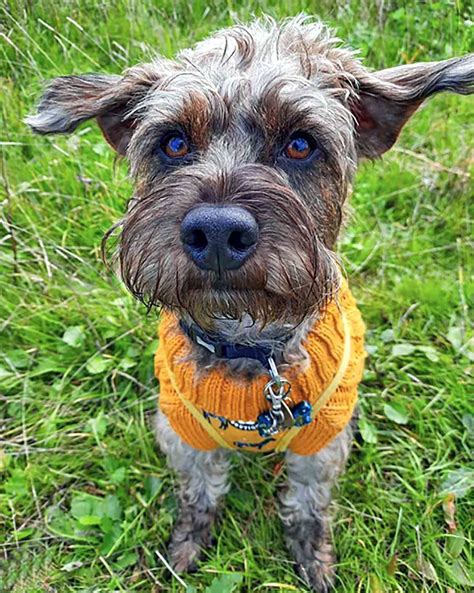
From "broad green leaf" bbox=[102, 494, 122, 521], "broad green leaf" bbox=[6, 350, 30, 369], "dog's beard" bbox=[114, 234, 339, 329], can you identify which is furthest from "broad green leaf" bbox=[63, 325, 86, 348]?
"dog's beard" bbox=[114, 234, 339, 329]

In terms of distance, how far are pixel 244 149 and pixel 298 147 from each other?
0.18 meters

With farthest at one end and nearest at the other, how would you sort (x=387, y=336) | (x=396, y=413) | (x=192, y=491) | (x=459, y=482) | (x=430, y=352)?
1. (x=387, y=336)
2. (x=430, y=352)
3. (x=396, y=413)
4. (x=459, y=482)
5. (x=192, y=491)

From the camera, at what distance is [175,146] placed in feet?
8.39

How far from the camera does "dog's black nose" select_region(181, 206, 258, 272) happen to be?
2074 millimetres

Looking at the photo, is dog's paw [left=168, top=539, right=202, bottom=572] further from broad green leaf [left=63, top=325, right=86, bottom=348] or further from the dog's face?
the dog's face

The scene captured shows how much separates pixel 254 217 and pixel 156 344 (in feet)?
6.27

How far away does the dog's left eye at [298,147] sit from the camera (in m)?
2.46

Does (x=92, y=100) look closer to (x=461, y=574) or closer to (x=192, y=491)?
(x=192, y=491)

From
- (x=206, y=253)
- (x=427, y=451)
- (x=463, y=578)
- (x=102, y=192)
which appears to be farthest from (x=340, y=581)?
(x=102, y=192)

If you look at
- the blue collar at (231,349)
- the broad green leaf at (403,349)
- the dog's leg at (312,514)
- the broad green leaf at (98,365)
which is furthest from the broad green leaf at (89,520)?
the broad green leaf at (403,349)

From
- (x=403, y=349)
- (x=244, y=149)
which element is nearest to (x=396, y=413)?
(x=403, y=349)

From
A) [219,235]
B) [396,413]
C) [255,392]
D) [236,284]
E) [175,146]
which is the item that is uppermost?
[175,146]

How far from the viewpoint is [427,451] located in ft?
12.1

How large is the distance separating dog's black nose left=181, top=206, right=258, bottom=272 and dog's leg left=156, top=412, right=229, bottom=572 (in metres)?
1.39
